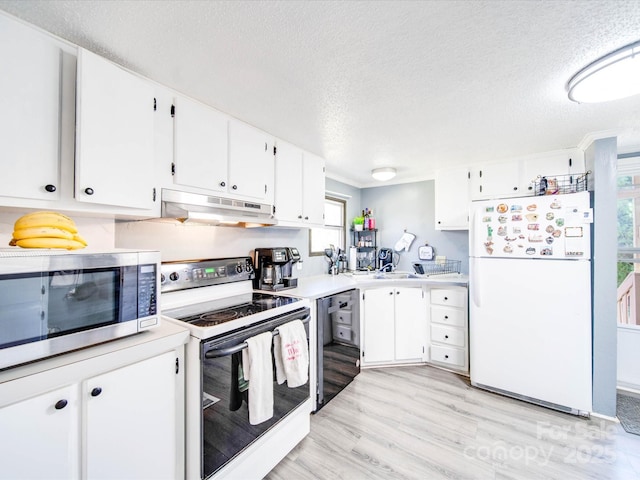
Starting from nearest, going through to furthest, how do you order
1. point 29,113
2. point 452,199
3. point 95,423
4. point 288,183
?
point 95,423
point 29,113
point 288,183
point 452,199

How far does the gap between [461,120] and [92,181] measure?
7.50ft

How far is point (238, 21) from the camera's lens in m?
1.07

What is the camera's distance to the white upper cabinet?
2.23 m

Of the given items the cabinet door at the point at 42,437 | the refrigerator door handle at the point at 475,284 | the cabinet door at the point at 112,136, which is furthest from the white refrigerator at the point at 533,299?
the cabinet door at the point at 42,437

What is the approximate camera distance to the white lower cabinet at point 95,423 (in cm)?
78

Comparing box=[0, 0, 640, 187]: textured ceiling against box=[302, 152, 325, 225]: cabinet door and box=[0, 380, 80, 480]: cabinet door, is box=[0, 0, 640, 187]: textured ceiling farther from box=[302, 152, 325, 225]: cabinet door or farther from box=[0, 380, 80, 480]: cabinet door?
box=[0, 380, 80, 480]: cabinet door

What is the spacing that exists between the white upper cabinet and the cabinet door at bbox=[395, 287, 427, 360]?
1.25 meters

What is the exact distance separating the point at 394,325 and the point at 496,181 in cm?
189

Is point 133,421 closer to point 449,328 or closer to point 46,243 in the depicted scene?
point 46,243

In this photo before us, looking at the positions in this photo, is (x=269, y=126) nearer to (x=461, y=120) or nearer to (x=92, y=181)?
(x=92, y=181)

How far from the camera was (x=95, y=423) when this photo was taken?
93cm

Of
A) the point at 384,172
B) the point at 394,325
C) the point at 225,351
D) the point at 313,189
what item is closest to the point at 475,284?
the point at 394,325

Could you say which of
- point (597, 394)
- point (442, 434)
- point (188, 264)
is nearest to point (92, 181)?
point (188, 264)

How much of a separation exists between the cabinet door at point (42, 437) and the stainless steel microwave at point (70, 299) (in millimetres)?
142
